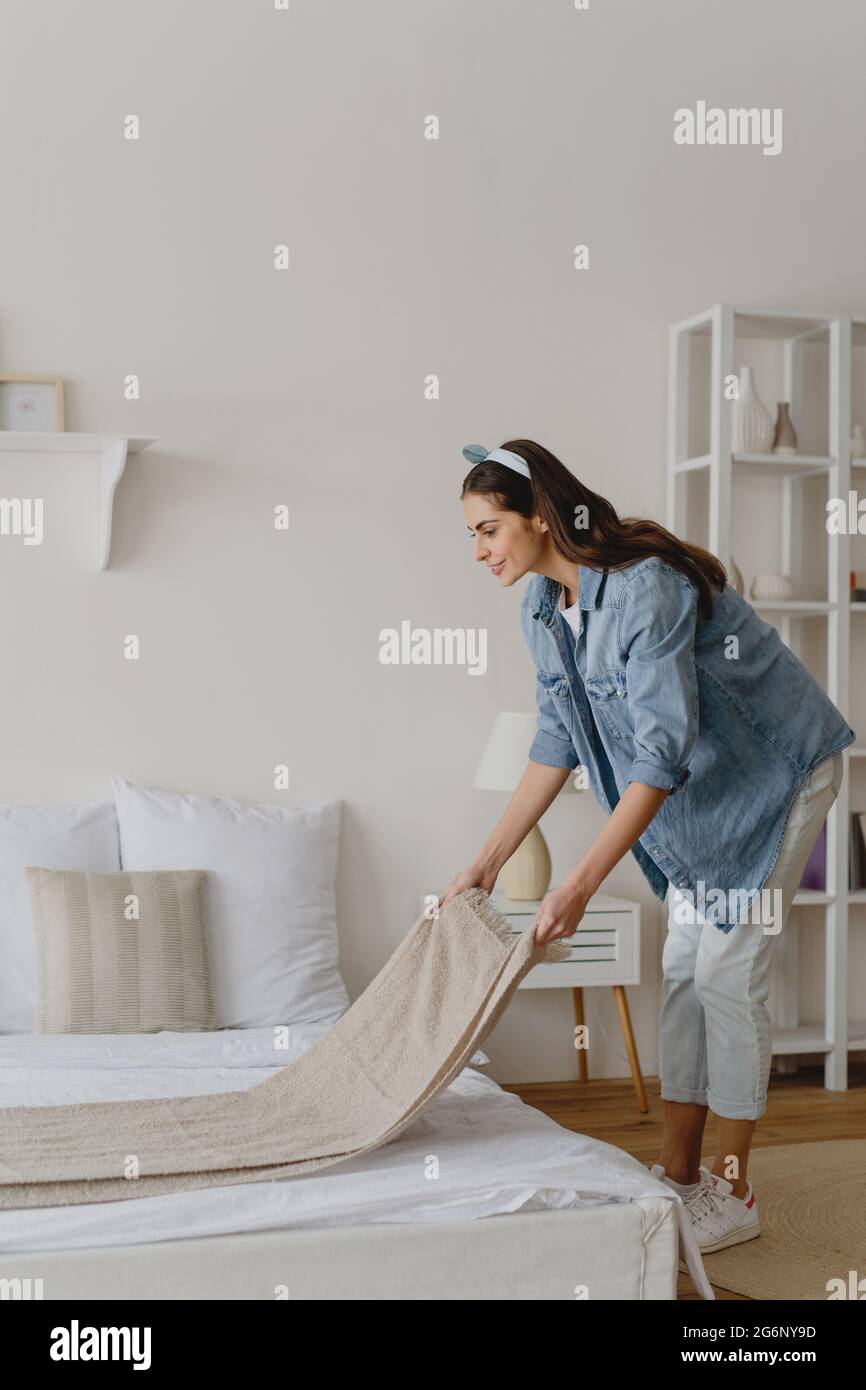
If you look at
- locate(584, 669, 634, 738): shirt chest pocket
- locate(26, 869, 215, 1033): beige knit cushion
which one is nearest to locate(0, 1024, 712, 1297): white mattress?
locate(26, 869, 215, 1033): beige knit cushion

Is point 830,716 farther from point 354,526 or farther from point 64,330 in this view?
point 64,330

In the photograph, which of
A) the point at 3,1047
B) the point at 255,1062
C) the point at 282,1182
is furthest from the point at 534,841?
the point at 282,1182

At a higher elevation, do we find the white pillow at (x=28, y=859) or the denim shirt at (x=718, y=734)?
the denim shirt at (x=718, y=734)

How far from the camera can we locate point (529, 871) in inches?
138

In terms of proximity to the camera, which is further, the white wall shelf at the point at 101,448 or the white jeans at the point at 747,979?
the white wall shelf at the point at 101,448

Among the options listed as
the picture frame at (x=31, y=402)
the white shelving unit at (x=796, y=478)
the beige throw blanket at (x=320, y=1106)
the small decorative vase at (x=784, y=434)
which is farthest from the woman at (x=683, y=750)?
the small decorative vase at (x=784, y=434)

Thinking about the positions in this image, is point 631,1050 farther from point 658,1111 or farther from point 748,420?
point 748,420

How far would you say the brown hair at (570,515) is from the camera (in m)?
2.24

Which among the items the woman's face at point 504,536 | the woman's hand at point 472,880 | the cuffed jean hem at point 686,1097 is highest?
the woman's face at point 504,536

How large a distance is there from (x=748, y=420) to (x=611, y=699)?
170cm

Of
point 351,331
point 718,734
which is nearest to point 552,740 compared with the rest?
point 718,734

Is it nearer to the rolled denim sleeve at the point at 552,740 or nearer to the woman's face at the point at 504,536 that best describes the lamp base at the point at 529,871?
the rolled denim sleeve at the point at 552,740

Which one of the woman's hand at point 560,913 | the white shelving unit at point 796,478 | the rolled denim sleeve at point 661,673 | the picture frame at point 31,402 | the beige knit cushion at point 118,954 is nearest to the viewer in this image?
the woman's hand at point 560,913

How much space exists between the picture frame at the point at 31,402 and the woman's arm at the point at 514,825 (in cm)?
151
